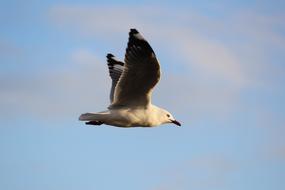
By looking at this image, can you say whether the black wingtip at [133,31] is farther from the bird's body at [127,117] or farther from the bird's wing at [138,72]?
the bird's body at [127,117]

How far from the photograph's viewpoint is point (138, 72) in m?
13.4

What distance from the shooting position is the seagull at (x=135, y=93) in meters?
13.3

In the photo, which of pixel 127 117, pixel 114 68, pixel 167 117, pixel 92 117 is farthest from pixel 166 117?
pixel 114 68

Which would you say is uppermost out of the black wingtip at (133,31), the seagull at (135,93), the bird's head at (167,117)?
the black wingtip at (133,31)

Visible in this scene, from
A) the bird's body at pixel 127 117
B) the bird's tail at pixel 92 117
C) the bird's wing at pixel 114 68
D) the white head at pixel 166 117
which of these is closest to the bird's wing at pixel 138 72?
the bird's body at pixel 127 117

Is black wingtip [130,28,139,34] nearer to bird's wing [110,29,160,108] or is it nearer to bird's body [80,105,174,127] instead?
bird's wing [110,29,160,108]

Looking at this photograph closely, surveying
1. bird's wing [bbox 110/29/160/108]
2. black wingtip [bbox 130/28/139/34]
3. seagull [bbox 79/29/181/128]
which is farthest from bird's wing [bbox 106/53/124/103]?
black wingtip [bbox 130/28/139/34]

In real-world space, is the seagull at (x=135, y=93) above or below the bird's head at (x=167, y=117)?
above

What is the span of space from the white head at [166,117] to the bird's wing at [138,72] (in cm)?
72

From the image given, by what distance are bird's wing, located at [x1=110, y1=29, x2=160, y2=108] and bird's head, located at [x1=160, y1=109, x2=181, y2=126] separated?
A: 78 cm

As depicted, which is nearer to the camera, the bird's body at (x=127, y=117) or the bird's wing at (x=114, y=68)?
the bird's body at (x=127, y=117)

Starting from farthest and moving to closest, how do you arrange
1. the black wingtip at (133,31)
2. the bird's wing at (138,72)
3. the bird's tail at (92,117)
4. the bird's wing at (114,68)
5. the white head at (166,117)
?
the bird's wing at (114,68), the white head at (166,117), the bird's tail at (92,117), the black wingtip at (133,31), the bird's wing at (138,72)

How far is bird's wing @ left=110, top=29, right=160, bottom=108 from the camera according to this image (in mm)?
13236

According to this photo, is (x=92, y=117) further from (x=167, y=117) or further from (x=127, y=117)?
(x=167, y=117)
